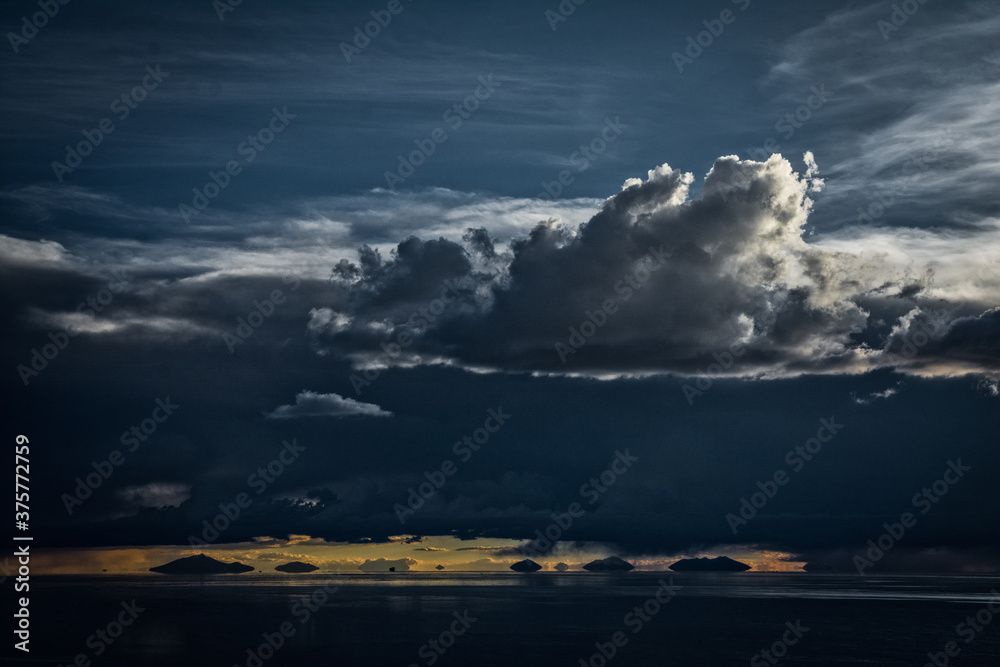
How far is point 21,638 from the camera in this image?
574 ft

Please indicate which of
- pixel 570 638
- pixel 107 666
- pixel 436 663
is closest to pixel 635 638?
pixel 570 638

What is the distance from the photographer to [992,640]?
177875 mm

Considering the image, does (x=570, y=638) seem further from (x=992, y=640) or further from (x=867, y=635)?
(x=992, y=640)

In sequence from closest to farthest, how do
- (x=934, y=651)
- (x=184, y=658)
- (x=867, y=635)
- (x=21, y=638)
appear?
(x=184, y=658)
(x=934, y=651)
(x=21, y=638)
(x=867, y=635)

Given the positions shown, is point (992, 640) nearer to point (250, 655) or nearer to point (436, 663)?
point (436, 663)

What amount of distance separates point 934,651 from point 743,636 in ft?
127

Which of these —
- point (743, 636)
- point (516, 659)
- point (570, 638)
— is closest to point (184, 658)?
point (516, 659)

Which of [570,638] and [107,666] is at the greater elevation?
[107,666]

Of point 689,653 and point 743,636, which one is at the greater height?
point 689,653

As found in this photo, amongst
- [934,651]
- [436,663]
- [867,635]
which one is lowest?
[867,635]

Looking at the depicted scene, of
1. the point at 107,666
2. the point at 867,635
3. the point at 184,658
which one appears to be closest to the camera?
the point at 107,666

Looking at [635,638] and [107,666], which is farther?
[635,638]

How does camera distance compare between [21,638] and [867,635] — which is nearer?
[21,638]

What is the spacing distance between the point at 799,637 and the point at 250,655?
110410 mm
